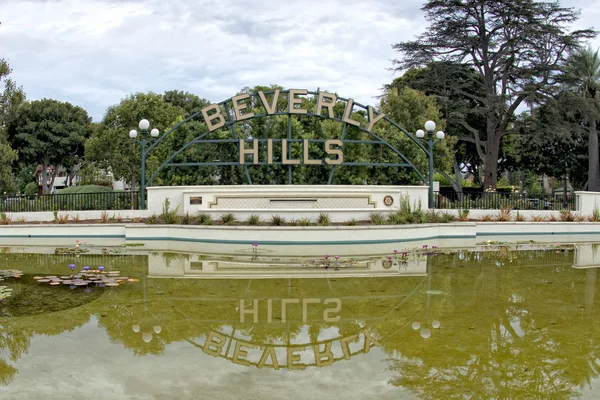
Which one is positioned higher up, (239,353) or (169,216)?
(169,216)

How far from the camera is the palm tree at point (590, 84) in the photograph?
37406 millimetres

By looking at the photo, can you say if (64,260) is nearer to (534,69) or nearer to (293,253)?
(293,253)

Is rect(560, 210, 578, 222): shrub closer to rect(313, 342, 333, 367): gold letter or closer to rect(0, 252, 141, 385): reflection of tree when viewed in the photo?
rect(0, 252, 141, 385): reflection of tree

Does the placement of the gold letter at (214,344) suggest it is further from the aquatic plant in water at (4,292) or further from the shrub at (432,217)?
the shrub at (432,217)

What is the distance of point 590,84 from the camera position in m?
37.8

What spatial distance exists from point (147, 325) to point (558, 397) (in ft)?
15.6

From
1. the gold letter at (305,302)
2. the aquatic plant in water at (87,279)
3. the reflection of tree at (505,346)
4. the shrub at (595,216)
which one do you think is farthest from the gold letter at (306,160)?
the gold letter at (305,302)

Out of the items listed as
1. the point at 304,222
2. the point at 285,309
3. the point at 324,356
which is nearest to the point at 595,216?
the point at 304,222

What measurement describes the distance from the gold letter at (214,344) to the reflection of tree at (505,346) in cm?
186

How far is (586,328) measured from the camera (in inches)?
267

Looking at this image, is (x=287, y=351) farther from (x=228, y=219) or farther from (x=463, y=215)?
(x=463, y=215)

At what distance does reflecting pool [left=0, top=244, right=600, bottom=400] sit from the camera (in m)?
4.86

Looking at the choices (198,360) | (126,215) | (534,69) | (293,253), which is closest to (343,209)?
(293,253)

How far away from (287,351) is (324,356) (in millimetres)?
430
